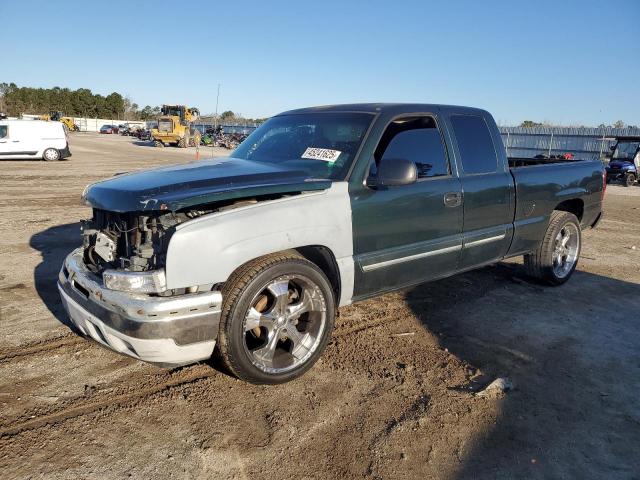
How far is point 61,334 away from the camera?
3.94 meters

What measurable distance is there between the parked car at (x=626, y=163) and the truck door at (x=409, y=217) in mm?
18888

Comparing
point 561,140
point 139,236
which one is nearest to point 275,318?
point 139,236

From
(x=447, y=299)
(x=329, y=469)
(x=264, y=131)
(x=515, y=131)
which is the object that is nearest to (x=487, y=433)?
(x=329, y=469)

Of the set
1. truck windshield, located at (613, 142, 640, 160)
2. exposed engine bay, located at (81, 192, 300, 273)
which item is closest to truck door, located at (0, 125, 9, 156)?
exposed engine bay, located at (81, 192, 300, 273)

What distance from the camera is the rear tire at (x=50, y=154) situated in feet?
71.0

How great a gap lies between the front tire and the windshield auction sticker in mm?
892

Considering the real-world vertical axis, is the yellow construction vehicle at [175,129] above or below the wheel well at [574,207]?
above

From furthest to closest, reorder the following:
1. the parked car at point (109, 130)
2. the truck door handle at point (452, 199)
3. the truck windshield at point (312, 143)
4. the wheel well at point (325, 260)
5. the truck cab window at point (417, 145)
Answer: the parked car at point (109, 130) → the truck door handle at point (452, 199) → the truck cab window at point (417, 145) → the truck windshield at point (312, 143) → the wheel well at point (325, 260)

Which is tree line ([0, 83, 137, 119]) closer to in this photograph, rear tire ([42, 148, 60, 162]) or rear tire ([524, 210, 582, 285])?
rear tire ([42, 148, 60, 162])

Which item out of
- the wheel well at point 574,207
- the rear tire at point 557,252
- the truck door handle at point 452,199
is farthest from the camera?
the wheel well at point 574,207

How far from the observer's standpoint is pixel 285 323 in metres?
3.29

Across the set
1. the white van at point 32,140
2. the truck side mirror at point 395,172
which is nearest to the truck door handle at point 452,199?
the truck side mirror at point 395,172

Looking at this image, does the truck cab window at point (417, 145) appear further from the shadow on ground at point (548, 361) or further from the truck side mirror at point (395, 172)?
the shadow on ground at point (548, 361)

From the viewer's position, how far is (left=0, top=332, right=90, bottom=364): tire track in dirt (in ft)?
11.7
